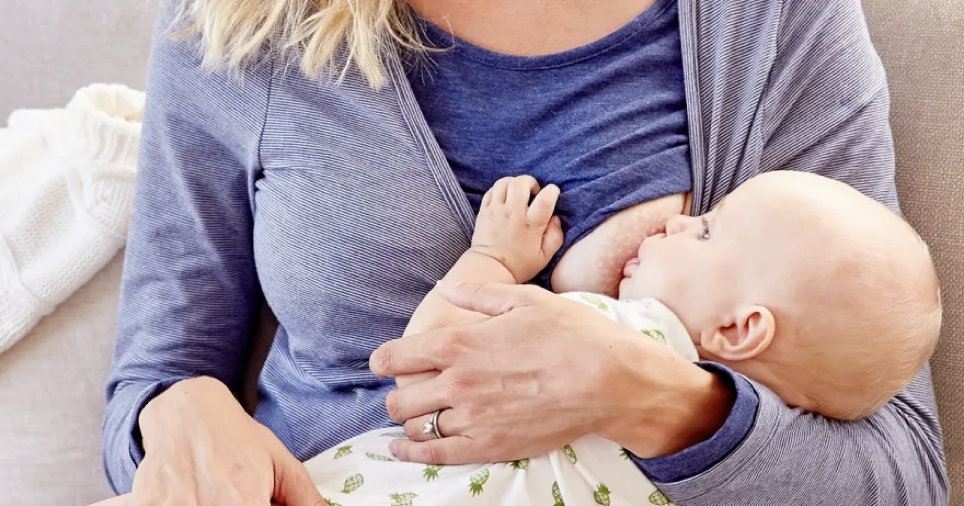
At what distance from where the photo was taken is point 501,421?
3.30 ft

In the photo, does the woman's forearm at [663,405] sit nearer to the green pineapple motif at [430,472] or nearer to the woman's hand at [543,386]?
the woman's hand at [543,386]

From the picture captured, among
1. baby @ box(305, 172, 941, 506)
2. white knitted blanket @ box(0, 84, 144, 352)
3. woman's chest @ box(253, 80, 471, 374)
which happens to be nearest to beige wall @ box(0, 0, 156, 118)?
white knitted blanket @ box(0, 84, 144, 352)

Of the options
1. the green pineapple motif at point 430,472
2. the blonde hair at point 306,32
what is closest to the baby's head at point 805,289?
the green pineapple motif at point 430,472

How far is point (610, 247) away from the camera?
3.71ft

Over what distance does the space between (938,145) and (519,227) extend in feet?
2.18

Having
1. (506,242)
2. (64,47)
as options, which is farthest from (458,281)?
(64,47)

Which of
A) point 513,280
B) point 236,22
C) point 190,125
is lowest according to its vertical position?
point 513,280

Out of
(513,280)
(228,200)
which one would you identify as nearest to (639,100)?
(513,280)

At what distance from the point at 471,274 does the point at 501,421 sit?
19 cm

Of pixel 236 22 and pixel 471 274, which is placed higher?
pixel 236 22

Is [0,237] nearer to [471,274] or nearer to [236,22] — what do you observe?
[236,22]

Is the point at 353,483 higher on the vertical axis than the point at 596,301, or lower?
lower

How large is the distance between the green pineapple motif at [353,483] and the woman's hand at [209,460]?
37 mm

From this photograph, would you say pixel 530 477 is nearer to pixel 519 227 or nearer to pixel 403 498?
pixel 403 498
